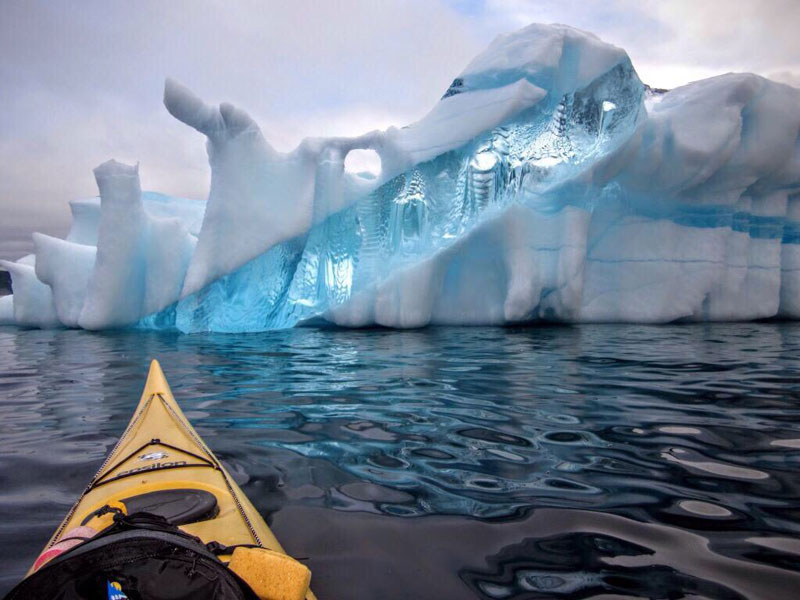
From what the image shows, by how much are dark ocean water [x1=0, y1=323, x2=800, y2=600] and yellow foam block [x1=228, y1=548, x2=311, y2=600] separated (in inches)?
16.2

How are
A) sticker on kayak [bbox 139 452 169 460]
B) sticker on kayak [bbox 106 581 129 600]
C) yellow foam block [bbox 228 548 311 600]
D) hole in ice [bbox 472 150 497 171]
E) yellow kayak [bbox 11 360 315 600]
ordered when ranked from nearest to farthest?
sticker on kayak [bbox 106 581 129 600], yellow foam block [bbox 228 548 311 600], yellow kayak [bbox 11 360 315 600], sticker on kayak [bbox 139 452 169 460], hole in ice [bbox 472 150 497 171]

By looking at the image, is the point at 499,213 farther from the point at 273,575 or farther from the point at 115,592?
the point at 115,592

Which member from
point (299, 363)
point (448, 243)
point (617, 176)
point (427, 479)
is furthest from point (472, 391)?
point (617, 176)

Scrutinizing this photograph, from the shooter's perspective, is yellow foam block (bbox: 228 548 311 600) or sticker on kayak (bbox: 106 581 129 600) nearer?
sticker on kayak (bbox: 106 581 129 600)

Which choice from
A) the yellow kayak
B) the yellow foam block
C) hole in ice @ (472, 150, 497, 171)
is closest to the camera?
the yellow foam block

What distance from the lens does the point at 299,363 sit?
582 centimetres

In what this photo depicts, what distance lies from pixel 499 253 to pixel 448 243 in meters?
1.04

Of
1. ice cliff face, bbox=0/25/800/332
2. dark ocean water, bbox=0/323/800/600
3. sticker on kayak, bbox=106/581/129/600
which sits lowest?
dark ocean water, bbox=0/323/800/600

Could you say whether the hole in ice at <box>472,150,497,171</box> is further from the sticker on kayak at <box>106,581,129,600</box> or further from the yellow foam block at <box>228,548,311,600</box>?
the sticker on kayak at <box>106,581,129,600</box>

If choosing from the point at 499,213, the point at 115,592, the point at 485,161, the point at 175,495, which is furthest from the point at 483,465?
the point at 485,161

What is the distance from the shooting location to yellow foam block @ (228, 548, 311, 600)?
1271 millimetres

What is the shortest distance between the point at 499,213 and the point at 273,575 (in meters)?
8.46

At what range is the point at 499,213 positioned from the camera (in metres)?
9.23

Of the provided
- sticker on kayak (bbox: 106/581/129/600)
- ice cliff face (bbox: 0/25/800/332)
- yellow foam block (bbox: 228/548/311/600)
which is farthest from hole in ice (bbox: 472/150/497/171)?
sticker on kayak (bbox: 106/581/129/600)
